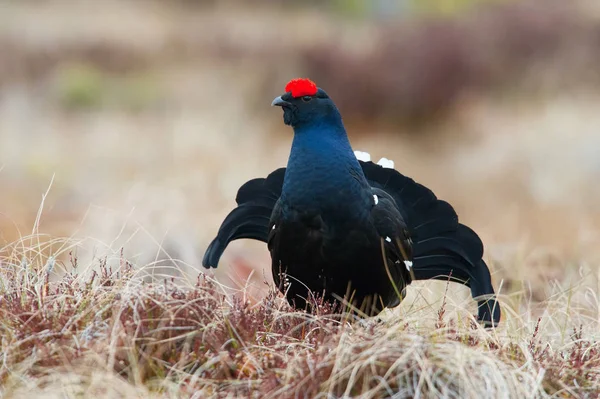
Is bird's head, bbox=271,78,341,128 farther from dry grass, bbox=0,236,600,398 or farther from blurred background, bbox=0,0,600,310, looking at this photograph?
blurred background, bbox=0,0,600,310

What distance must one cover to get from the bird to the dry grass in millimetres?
307

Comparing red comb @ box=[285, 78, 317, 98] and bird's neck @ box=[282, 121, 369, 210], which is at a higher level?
red comb @ box=[285, 78, 317, 98]

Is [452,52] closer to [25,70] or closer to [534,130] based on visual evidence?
[534,130]

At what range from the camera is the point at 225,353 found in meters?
2.73

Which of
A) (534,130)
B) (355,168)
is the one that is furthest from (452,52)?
(355,168)

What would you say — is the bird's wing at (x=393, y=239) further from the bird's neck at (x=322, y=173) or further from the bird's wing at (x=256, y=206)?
the bird's wing at (x=256, y=206)

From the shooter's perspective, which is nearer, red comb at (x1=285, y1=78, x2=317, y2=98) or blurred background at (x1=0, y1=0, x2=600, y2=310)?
red comb at (x1=285, y1=78, x2=317, y2=98)

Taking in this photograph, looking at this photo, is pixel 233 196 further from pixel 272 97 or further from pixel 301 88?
pixel 301 88

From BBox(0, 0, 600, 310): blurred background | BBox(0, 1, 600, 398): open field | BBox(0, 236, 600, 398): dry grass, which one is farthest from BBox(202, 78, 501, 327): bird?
BBox(0, 0, 600, 310): blurred background

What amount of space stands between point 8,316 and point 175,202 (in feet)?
17.9

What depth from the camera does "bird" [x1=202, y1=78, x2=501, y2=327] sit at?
11.0 feet

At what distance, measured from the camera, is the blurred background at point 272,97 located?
952 cm

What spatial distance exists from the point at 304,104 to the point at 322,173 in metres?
0.34

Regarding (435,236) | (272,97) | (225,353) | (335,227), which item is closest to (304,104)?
(335,227)
